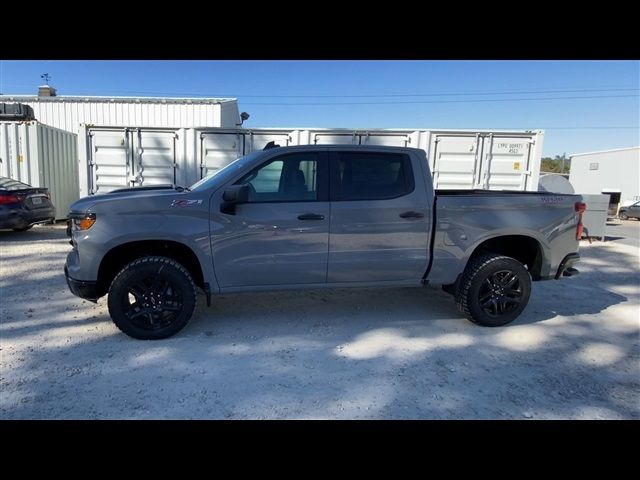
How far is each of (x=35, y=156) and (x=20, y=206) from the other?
119 inches

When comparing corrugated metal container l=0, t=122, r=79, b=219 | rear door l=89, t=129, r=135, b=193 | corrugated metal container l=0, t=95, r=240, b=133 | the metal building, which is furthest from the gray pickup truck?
the metal building

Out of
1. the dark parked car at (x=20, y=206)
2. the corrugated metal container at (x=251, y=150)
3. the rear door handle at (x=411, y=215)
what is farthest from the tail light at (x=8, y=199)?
the rear door handle at (x=411, y=215)

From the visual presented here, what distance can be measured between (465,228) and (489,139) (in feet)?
19.9

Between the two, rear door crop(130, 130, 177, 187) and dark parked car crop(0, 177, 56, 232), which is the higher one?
rear door crop(130, 130, 177, 187)

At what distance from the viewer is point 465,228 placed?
13.5 feet

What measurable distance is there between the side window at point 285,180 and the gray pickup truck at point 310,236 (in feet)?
0.04

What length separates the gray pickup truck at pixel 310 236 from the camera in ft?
11.9

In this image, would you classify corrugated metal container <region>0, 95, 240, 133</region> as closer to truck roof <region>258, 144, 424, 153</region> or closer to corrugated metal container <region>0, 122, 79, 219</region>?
corrugated metal container <region>0, 122, 79, 219</region>

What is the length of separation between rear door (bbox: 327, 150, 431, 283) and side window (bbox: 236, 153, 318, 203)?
23cm

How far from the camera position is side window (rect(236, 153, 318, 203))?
12.6 ft

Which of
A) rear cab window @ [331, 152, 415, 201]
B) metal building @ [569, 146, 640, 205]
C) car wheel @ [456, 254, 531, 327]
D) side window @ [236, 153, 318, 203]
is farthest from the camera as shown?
metal building @ [569, 146, 640, 205]
